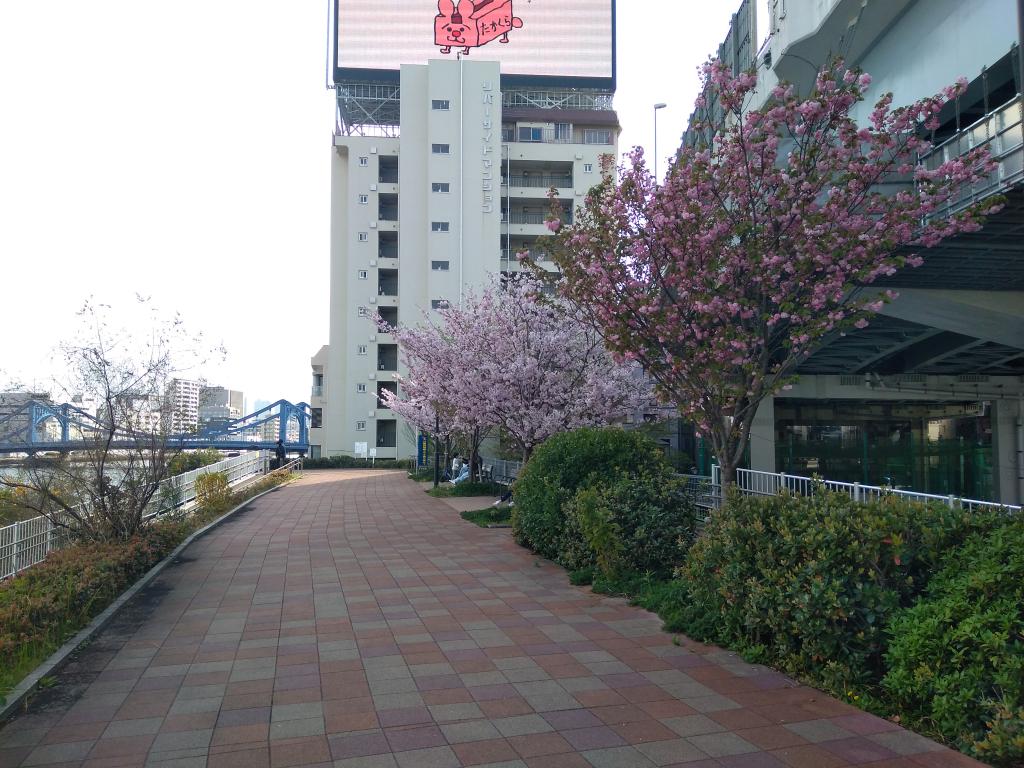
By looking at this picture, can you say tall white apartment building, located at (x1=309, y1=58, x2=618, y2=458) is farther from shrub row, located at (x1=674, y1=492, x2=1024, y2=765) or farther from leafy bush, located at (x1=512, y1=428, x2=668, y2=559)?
shrub row, located at (x1=674, y1=492, x2=1024, y2=765)

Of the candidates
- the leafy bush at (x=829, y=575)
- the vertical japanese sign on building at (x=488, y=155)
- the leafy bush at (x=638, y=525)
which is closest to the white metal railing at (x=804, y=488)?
the leafy bush at (x=829, y=575)

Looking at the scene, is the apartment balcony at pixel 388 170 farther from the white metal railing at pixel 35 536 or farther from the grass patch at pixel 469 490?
the white metal railing at pixel 35 536

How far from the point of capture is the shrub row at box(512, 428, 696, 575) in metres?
9.10

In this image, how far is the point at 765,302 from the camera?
9086mm

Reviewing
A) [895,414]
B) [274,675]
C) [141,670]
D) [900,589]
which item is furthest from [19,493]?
[895,414]

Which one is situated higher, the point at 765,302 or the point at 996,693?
the point at 765,302

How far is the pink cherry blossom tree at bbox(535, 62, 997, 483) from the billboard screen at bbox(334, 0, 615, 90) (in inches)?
1740

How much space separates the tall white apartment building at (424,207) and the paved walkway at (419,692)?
38.4m

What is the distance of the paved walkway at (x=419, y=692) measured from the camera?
4625mm

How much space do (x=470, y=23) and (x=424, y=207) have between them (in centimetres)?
1292

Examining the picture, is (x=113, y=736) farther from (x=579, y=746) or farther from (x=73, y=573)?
(x=73, y=573)

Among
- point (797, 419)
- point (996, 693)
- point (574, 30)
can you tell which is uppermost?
point (574, 30)

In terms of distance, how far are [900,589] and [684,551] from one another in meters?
3.57

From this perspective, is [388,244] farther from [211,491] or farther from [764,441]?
[211,491]
